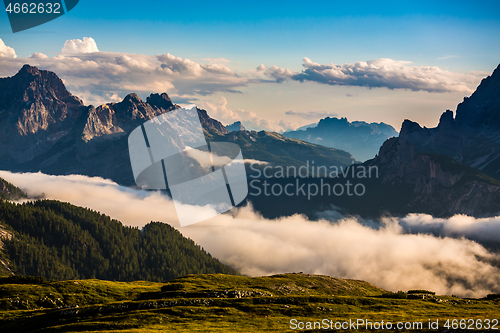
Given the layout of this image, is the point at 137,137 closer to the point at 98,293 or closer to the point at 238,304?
the point at 238,304

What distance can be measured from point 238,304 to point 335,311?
2108 centimetres

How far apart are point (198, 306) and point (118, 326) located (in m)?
18.8

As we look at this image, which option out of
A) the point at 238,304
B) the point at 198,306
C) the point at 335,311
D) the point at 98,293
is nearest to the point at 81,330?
the point at 198,306

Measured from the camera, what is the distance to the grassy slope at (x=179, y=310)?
6128 cm

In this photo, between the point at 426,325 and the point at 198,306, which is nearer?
the point at 426,325

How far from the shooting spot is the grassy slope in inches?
2413

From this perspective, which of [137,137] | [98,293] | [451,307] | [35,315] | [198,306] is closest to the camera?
[137,137]

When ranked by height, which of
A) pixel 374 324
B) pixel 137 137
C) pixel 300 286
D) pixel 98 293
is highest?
pixel 137 137

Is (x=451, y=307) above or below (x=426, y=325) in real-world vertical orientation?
below

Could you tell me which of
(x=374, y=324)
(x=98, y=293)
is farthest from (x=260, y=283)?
(x=374, y=324)

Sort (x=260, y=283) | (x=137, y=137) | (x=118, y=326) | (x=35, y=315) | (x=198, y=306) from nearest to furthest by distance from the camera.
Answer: (x=137, y=137) < (x=118, y=326) < (x=35, y=315) < (x=198, y=306) < (x=260, y=283)

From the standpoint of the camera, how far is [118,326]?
5944cm

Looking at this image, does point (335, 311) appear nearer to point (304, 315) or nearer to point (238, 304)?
point (304, 315)

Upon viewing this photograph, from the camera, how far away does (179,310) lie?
6950 centimetres
